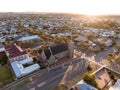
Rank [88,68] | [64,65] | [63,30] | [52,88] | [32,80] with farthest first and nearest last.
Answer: [63,30]
[64,65]
[88,68]
[32,80]
[52,88]

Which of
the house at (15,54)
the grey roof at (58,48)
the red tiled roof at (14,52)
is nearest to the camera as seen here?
the house at (15,54)

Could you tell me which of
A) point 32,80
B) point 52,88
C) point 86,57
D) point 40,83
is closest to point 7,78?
point 32,80

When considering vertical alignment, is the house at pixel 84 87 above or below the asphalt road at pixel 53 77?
above

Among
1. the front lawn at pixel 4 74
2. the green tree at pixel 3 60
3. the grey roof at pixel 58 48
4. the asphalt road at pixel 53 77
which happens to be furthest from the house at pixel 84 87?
the green tree at pixel 3 60

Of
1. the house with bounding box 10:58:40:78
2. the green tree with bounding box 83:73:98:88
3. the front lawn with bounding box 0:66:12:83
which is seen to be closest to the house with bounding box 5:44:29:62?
the house with bounding box 10:58:40:78

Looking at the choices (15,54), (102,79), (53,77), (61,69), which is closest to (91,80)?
(102,79)

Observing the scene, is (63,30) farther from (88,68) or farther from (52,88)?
(52,88)

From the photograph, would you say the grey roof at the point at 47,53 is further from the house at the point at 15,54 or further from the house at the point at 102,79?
the house at the point at 102,79
